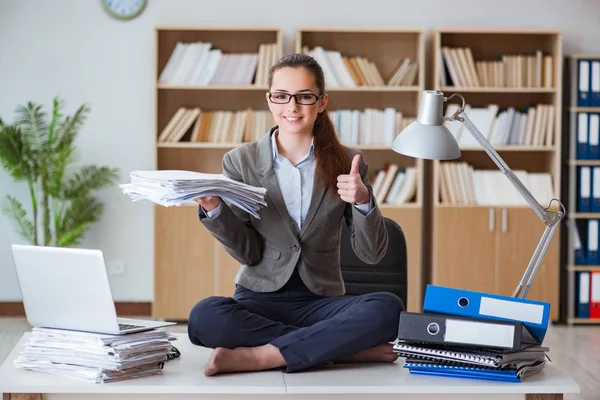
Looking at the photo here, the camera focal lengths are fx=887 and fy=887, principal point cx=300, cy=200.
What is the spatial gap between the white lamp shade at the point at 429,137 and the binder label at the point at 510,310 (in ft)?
1.25

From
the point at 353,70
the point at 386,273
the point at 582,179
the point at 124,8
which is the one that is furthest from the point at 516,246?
the point at 124,8

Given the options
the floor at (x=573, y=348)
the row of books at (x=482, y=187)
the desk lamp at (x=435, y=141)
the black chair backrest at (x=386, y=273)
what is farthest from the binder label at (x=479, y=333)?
the row of books at (x=482, y=187)

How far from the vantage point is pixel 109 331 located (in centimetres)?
210

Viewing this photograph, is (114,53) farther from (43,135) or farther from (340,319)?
(340,319)

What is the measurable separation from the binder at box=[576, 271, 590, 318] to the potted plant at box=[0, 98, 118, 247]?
2925 millimetres

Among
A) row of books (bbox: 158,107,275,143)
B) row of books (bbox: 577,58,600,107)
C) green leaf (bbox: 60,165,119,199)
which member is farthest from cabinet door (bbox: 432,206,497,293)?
green leaf (bbox: 60,165,119,199)

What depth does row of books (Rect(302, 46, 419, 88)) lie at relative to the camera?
5.34 metres

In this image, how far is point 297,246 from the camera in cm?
255

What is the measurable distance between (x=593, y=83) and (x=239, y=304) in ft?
12.1

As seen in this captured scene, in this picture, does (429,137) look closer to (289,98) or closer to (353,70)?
(289,98)

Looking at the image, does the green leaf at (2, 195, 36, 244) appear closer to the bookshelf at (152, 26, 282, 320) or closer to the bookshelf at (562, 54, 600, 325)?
the bookshelf at (152, 26, 282, 320)

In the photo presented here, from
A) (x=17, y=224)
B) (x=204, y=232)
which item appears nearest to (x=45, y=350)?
(x=204, y=232)

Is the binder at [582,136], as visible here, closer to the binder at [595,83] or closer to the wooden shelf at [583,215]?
the binder at [595,83]

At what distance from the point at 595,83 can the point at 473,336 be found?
146 inches
